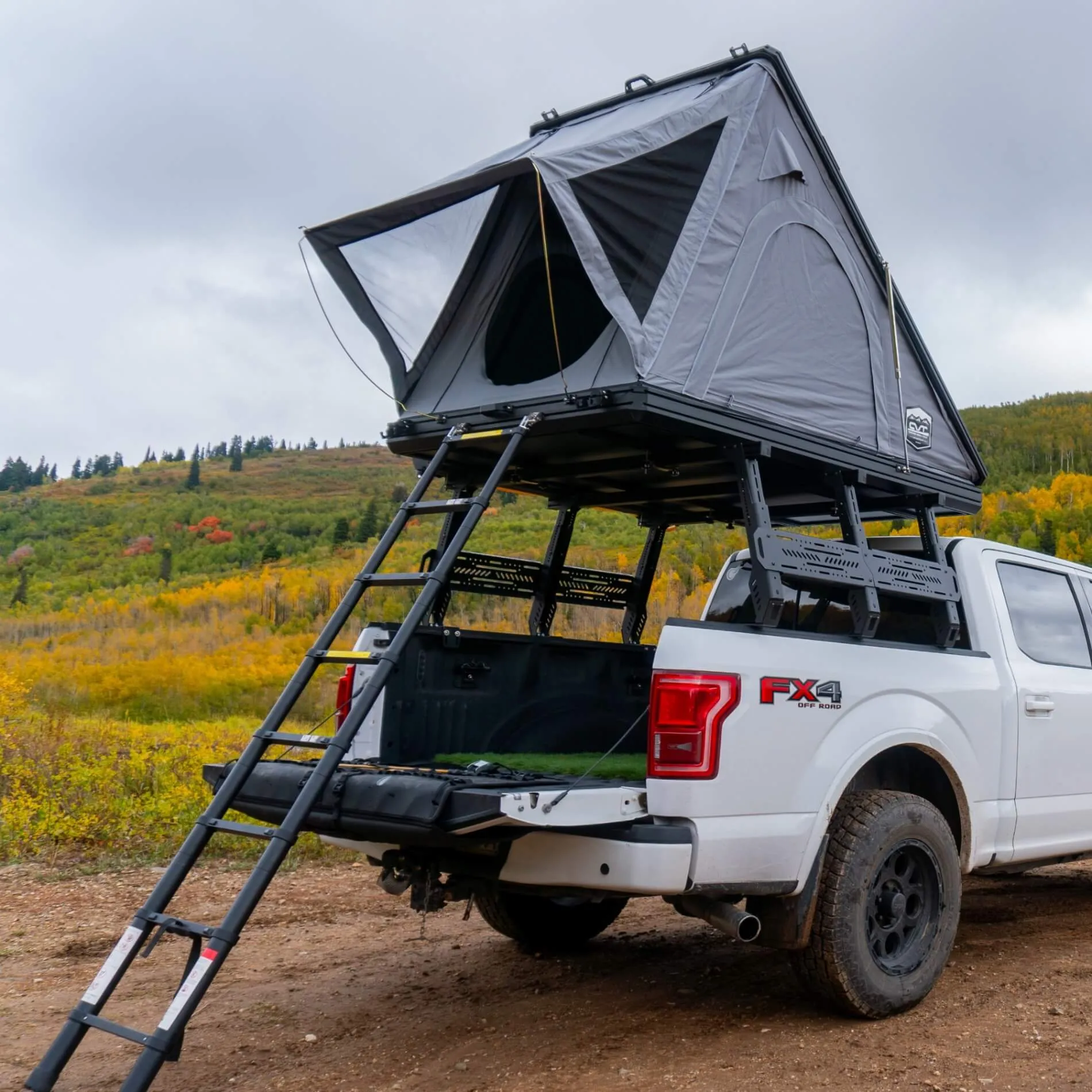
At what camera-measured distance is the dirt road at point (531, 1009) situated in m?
3.93

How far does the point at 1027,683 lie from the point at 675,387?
2.47m

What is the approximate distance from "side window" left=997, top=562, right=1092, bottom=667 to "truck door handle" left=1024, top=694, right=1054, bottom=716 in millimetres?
212

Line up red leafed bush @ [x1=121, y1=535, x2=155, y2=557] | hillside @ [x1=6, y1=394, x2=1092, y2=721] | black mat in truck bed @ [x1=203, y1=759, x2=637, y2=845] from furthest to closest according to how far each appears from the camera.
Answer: red leafed bush @ [x1=121, y1=535, x2=155, y2=557] < hillside @ [x1=6, y1=394, x2=1092, y2=721] < black mat in truck bed @ [x1=203, y1=759, x2=637, y2=845]

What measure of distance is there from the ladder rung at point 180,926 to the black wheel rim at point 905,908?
248 cm

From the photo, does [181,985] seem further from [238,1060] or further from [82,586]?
[82,586]

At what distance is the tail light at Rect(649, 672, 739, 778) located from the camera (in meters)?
3.91

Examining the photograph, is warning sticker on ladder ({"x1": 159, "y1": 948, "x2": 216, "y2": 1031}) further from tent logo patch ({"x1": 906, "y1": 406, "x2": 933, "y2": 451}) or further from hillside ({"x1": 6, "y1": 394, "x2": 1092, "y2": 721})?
hillside ({"x1": 6, "y1": 394, "x2": 1092, "y2": 721})

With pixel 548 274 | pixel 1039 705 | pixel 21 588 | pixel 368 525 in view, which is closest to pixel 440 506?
pixel 548 274

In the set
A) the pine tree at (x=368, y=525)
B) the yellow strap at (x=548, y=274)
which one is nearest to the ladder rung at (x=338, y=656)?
the yellow strap at (x=548, y=274)

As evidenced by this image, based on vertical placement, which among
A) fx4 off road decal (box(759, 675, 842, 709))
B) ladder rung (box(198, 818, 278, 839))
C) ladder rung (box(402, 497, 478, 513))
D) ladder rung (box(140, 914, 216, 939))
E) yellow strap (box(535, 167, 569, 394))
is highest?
yellow strap (box(535, 167, 569, 394))

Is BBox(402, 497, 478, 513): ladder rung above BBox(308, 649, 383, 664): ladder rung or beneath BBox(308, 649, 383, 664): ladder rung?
above

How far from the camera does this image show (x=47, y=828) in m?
8.11

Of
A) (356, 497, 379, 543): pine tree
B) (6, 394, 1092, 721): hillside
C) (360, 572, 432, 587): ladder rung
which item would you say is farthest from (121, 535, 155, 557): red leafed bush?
(360, 572, 432, 587): ladder rung

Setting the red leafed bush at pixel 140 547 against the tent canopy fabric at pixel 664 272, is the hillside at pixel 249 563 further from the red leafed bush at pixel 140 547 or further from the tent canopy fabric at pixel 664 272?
the tent canopy fabric at pixel 664 272
